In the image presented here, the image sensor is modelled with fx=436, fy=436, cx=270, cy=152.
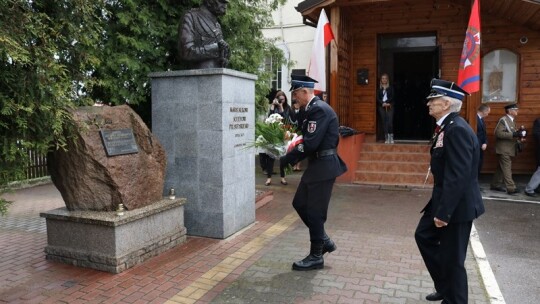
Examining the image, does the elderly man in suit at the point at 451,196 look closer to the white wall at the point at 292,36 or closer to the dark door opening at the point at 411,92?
the dark door opening at the point at 411,92

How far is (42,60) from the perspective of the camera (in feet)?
10.6

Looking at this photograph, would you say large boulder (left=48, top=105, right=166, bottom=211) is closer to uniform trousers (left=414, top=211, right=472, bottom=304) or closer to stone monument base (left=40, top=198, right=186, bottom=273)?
stone monument base (left=40, top=198, right=186, bottom=273)

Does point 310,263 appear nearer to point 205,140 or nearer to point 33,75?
point 205,140

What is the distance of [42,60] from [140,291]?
2.25 meters

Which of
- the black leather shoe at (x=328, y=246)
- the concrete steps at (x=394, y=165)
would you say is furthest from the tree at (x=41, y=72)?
the concrete steps at (x=394, y=165)

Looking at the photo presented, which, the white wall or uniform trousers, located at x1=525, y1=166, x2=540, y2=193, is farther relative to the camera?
the white wall

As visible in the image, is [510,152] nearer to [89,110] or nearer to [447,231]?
[447,231]

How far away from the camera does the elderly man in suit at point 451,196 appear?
131 inches

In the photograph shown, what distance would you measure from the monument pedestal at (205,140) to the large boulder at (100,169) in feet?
2.35

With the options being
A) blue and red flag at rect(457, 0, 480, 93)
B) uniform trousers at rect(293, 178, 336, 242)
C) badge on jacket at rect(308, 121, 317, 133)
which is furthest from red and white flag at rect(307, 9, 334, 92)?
uniform trousers at rect(293, 178, 336, 242)

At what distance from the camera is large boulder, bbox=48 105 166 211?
15.3ft

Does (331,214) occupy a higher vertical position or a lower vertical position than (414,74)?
lower

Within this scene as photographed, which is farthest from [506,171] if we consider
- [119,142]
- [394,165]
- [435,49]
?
[119,142]

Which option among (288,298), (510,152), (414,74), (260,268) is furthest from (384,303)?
(414,74)
